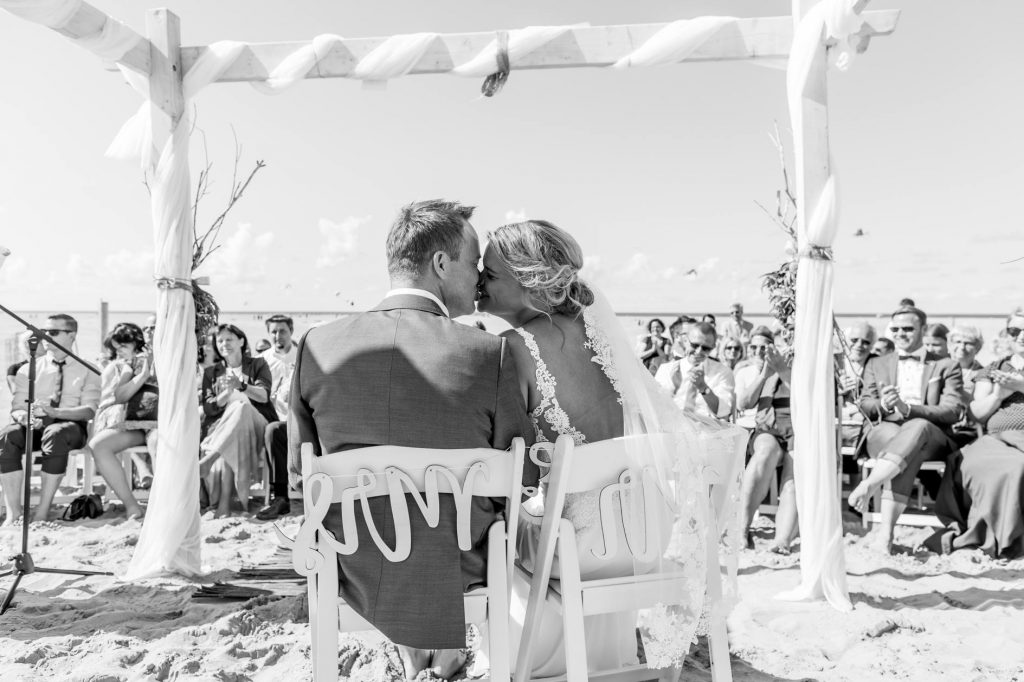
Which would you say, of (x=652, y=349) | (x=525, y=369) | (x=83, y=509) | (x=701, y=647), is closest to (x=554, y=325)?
(x=525, y=369)

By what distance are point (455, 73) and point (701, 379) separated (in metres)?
2.71

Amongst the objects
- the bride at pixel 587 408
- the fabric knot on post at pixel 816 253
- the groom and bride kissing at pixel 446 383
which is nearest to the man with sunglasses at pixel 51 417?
the groom and bride kissing at pixel 446 383

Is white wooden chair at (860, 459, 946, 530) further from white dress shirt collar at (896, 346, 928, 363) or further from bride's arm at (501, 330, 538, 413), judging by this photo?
bride's arm at (501, 330, 538, 413)

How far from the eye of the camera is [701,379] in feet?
16.8

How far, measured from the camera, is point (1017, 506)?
171 inches

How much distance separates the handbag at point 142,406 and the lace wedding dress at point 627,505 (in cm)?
457

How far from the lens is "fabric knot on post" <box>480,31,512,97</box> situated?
12.5 ft

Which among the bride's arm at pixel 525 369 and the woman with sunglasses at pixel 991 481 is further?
the woman with sunglasses at pixel 991 481

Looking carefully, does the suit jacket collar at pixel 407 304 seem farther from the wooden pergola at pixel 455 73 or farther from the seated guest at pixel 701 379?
the seated guest at pixel 701 379

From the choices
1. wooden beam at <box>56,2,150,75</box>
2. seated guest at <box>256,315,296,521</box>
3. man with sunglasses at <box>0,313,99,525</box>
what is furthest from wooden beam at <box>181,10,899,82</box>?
man with sunglasses at <box>0,313,99,525</box>

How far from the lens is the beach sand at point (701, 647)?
2857 mm

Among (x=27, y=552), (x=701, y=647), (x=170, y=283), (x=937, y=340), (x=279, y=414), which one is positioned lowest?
(x=701, y=647)

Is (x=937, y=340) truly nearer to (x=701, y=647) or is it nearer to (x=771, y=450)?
(x=771, y=450)

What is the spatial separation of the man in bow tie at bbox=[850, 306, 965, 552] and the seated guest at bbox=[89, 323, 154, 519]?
543 cm
